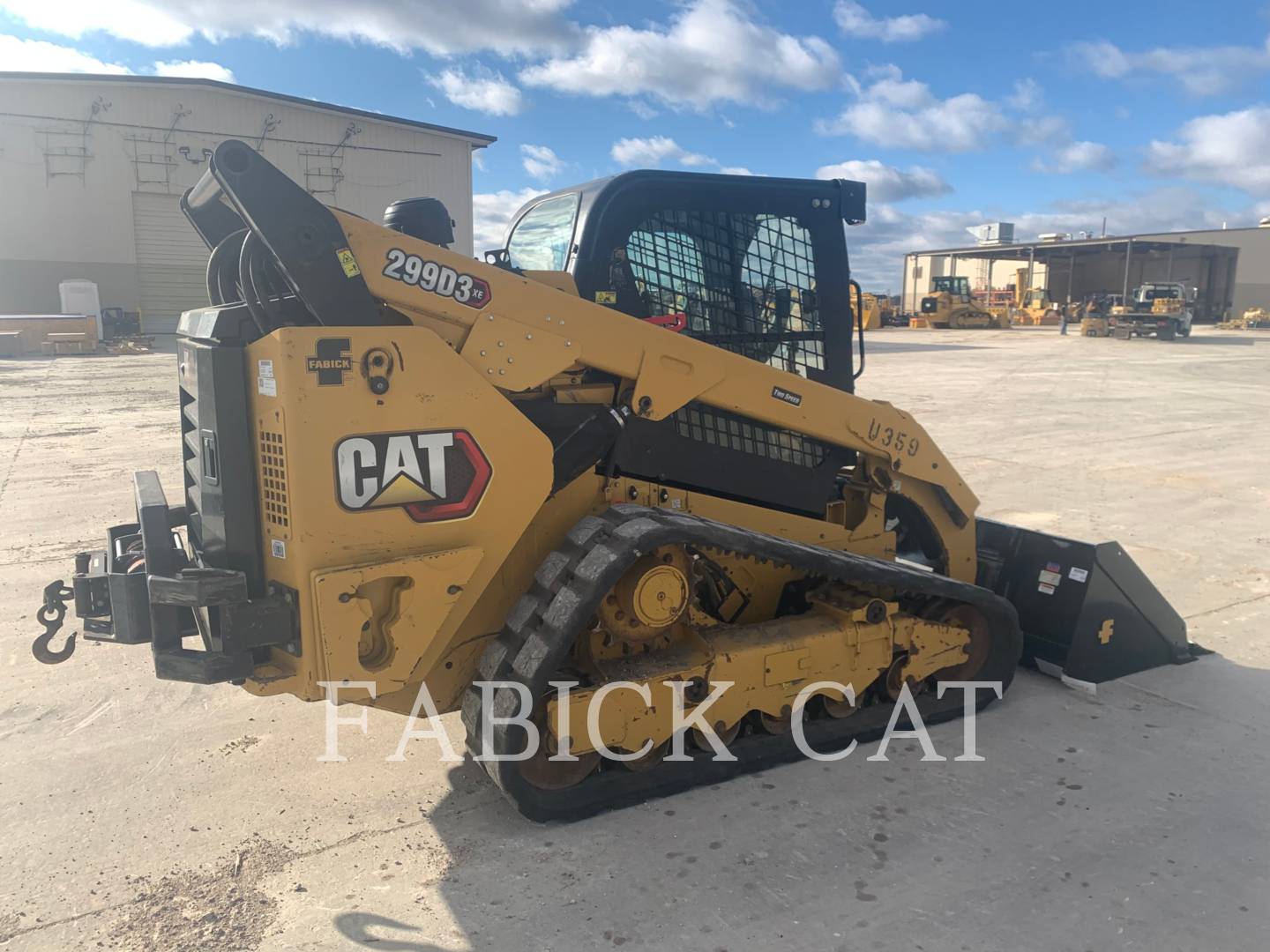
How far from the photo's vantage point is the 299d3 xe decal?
3.03 metres

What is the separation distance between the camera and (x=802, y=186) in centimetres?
426

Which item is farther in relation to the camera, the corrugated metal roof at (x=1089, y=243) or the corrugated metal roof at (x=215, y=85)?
the corrugated metal roof at (x=1089, y=243)

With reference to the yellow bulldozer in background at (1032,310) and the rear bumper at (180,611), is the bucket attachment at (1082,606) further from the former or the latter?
the yellow bulldozer in background at (1032,310)

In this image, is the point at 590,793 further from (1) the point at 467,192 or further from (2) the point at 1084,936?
(1) the point at 467,192

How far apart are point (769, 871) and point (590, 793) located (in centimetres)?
74

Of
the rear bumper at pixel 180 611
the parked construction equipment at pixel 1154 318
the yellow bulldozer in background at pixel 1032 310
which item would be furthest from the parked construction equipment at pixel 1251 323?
the rear bumper at pixel 180 611

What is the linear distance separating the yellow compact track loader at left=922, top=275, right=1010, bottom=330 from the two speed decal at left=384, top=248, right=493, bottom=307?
4843 cm

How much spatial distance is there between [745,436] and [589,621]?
1.20 meters

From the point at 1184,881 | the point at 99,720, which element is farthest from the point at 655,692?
the point at 99,720

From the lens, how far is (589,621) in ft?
11.3

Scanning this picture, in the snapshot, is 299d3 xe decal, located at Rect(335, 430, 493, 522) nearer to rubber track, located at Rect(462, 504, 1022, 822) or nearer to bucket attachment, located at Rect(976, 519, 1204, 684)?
rubber track, located at Rect(462, 504, 1022, 822)

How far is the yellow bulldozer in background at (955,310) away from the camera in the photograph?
4790cm

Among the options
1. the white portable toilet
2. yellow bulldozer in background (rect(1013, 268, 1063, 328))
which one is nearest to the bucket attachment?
the white portable toilet

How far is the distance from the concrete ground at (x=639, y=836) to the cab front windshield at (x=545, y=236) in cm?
230
